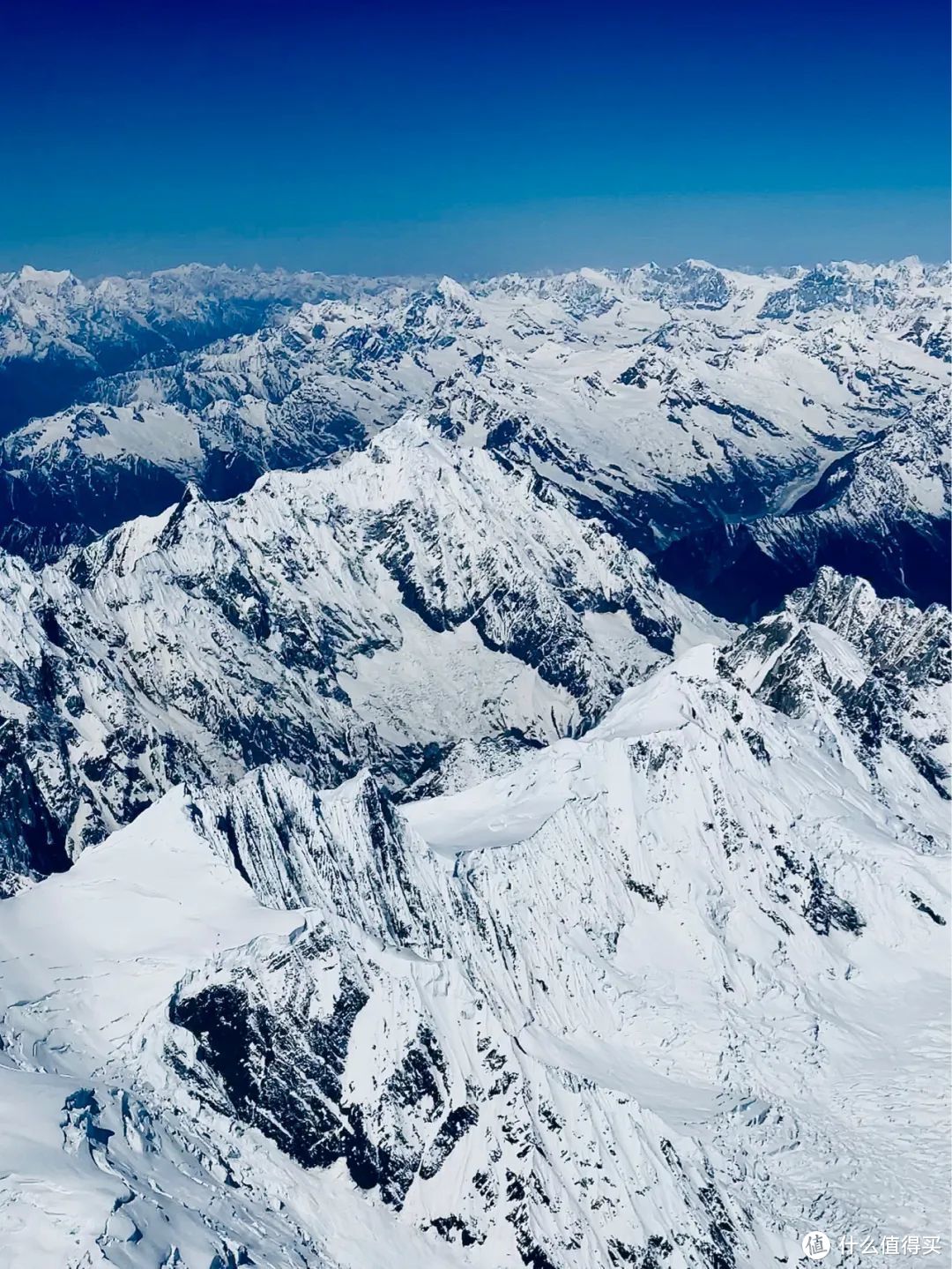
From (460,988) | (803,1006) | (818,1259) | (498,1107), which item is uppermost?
(460,988)

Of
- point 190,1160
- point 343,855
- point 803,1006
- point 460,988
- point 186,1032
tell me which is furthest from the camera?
point 803,1006

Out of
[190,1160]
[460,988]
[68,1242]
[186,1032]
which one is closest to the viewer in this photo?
[68,1242]

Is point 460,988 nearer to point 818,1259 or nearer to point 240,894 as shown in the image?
point 240,894

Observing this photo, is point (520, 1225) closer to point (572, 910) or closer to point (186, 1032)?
point (186, 1032)

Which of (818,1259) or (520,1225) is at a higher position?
(520,1225)

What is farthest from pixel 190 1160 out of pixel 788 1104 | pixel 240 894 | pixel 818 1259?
pixel 788 1104

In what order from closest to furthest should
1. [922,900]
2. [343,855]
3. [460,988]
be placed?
[460,988] < [343,855] < [922,900]

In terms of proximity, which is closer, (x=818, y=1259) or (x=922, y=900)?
(x=818, y=1259)

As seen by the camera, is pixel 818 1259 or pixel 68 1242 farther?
pixel 818 1259

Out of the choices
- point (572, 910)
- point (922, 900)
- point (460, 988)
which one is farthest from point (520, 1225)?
point (922, 900)
